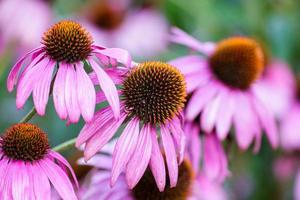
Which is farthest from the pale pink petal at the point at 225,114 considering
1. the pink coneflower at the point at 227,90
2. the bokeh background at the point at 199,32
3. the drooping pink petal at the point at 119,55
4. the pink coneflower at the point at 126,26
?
the pink coneflower at the point at 126,26

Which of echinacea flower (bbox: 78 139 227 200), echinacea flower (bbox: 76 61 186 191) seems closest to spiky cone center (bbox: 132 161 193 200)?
echinacea flower (bbox: 78 139 227 200)

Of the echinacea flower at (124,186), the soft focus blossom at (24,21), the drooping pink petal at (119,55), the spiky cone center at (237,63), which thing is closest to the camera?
the drooping pink petal at (119,55)

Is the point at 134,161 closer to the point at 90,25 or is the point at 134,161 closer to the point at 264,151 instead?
the point at 264,151

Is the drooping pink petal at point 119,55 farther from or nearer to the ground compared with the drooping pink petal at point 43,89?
farther from the ground

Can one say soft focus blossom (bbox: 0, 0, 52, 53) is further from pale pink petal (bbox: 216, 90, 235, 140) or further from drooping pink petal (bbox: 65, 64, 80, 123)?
drooping pink petal (bbox: 65, 64, 80, 123)

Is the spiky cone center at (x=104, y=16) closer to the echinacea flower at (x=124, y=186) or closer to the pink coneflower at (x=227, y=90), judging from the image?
the pink coneflower at (x=227, y=90)
